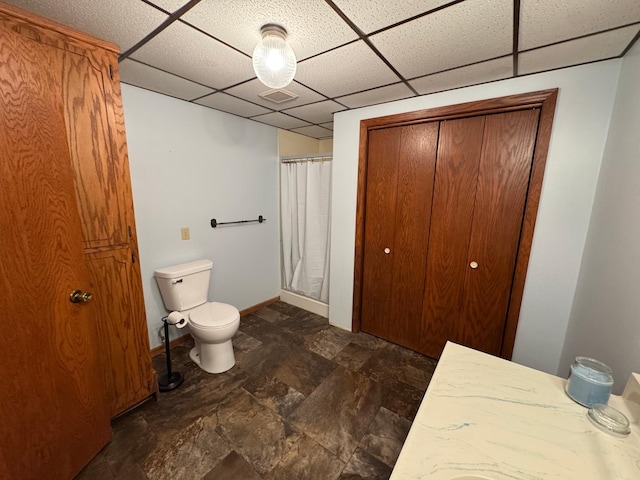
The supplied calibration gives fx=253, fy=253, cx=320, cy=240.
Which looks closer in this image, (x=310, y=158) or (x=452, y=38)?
(x=452, y=38)

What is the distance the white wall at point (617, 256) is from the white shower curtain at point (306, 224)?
205 cm

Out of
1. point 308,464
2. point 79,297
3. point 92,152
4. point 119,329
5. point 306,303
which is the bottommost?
point 308,464

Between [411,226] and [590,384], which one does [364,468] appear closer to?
[590,384]

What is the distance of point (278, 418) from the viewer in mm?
1601

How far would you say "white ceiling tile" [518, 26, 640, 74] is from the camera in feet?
3.90

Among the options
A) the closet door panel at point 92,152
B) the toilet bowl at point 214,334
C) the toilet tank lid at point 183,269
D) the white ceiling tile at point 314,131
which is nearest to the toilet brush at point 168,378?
the toilet bowl at point 214,334

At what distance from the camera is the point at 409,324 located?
2.32 meters

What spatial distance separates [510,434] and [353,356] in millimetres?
1607

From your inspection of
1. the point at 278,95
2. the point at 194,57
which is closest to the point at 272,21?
the point at 194,57

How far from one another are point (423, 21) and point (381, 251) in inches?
65.3

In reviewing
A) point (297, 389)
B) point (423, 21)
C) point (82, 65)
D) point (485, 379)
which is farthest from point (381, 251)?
point (82, 65)

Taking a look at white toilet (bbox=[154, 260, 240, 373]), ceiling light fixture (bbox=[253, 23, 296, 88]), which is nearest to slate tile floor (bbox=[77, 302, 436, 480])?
white toilet (bbox=[154, 260, 240, 373])

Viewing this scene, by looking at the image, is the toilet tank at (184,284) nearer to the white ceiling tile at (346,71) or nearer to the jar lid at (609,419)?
the white ceiling tile at (346,71)

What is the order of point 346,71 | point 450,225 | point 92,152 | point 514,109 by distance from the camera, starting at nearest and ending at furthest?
point 92,152
point 346,71
point 514,109
point 450,225
